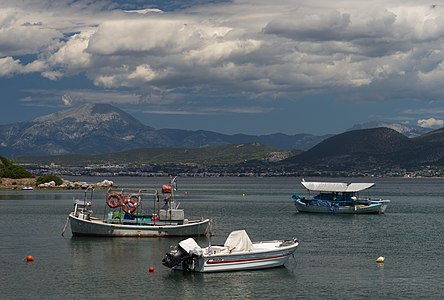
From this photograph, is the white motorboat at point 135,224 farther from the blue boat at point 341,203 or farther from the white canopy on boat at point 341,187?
the white canopy on boat at point 341,187

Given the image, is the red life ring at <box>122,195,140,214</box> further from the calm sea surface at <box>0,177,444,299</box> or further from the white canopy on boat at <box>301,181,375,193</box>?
the white canopy on boat at <box>301,181,375,193</box>

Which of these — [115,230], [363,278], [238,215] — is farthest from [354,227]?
[363,278]

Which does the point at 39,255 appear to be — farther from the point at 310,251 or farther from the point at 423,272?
the point at 423,272

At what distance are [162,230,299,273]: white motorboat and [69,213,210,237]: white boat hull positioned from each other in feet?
85.9

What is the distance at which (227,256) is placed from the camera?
68.6 metres

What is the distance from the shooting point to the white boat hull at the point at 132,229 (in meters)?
95.9

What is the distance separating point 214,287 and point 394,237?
47.0 meters

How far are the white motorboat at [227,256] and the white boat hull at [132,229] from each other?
2619cm

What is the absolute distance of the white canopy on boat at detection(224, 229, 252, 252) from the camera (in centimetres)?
6938

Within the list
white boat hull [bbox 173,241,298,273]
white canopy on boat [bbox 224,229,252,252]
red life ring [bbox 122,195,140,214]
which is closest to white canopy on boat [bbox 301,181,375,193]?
red life ring [bbox 122,195,140,214]

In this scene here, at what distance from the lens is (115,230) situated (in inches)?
3809

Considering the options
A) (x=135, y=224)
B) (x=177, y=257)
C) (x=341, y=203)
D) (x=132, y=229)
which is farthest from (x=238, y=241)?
(x=341, y=203)

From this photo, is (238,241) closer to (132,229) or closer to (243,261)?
(243,261)

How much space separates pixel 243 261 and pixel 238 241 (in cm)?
196
